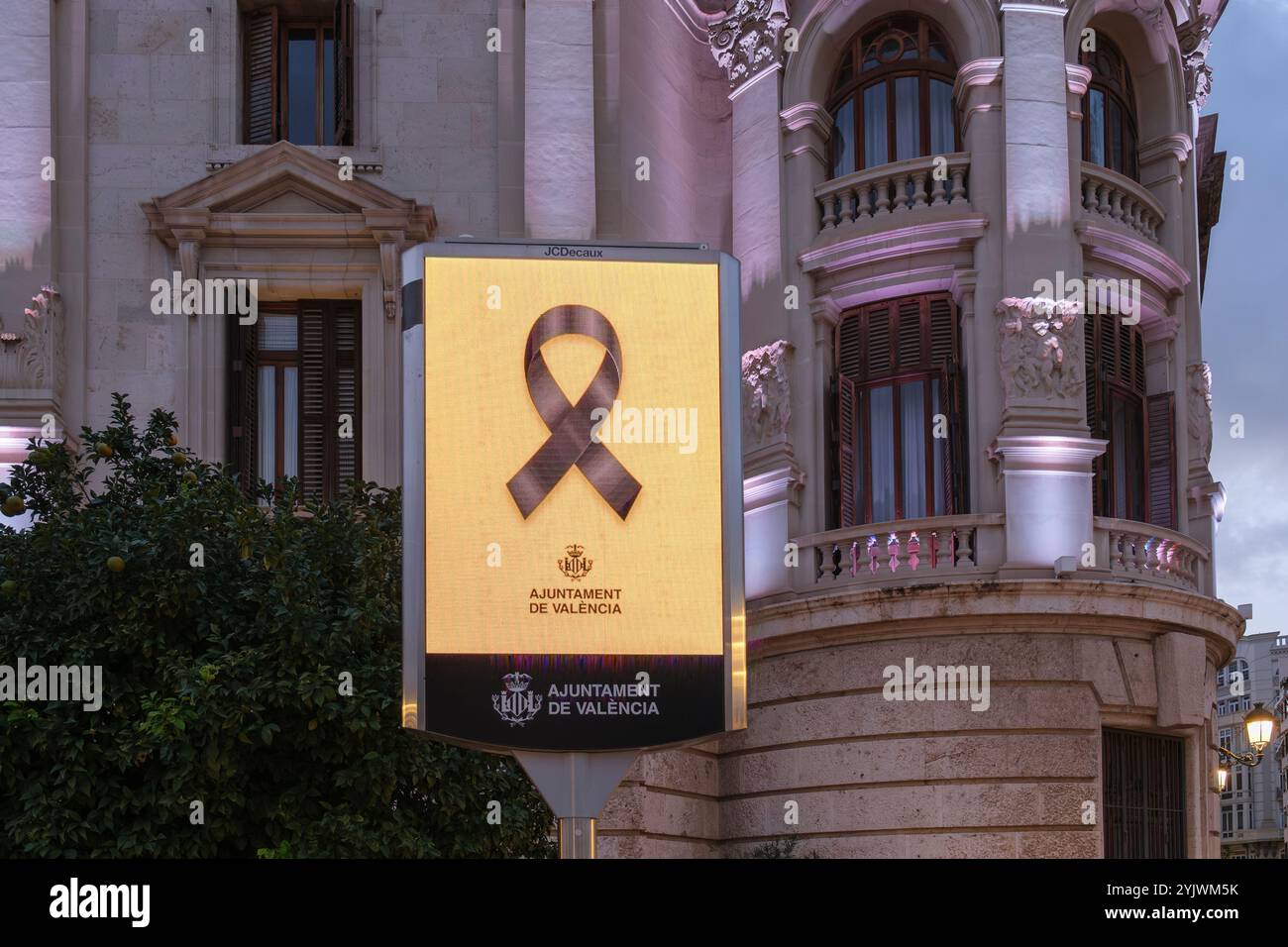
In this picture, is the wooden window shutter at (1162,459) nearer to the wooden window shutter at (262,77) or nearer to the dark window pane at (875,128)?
the dark window pane at (875,128)

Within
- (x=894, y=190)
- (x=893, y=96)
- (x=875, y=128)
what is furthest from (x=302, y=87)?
(x=894, y=190)

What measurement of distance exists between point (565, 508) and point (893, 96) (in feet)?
64.5

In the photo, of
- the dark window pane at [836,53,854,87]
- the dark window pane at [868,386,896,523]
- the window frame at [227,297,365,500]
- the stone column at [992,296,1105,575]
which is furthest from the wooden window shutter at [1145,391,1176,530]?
the window frame at [227,297,365,500]

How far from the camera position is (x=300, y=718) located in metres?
16.9

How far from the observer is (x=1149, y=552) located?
2573 centimetres

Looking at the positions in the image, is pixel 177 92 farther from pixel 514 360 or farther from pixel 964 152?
pixel 514 360

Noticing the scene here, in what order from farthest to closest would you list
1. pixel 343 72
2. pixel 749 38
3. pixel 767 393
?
pixel 749 38 < pixel 767 393 < pixel 343 72

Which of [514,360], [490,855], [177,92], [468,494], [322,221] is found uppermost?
[177,92]

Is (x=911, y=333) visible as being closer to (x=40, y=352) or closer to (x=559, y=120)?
(x=559, y=120)

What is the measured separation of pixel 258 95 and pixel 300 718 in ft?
42.9

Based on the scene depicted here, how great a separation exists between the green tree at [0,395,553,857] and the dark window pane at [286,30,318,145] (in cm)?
964

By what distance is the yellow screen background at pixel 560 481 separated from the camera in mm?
9133

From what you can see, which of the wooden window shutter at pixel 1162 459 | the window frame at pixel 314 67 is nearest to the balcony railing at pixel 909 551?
the wooden window shutter at pixel 1162 459
